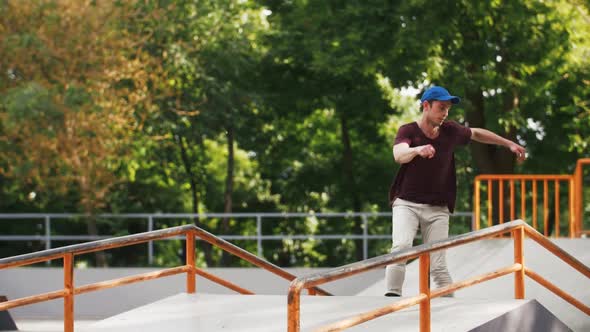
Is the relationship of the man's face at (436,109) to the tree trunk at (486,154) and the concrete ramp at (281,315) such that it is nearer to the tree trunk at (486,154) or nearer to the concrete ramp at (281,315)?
the concrete ramp at (281,315)

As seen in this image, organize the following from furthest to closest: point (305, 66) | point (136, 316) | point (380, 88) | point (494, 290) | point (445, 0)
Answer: point (380, 88) → point (305, 66) → point (445, 0) → point (494, 290) → point (136, 316)

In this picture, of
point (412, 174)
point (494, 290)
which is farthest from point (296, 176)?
point (412, 174)

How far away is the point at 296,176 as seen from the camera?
32094mm

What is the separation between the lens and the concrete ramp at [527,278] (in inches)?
368

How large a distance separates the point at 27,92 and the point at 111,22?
8.55ft

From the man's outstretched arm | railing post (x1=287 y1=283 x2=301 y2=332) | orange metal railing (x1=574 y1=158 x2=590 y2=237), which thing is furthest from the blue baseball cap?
orange metal railing (x1=574 y1=158 x2=590 y2=237)

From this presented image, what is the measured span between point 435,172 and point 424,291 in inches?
59.0

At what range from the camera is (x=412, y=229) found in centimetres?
745

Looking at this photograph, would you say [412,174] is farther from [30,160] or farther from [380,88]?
[380,88]

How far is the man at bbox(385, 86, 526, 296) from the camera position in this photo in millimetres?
7215

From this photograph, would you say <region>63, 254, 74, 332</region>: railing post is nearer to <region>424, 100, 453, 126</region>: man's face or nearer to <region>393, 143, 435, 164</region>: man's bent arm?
<region>393, 143, 435, 164</region>: man's bent arm

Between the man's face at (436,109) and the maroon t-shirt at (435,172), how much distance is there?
128mm

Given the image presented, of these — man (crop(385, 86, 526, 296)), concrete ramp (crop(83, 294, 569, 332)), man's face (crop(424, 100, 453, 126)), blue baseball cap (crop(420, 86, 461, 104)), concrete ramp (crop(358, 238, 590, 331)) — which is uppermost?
blue baseball cap (crop(420, 86, 461, 104))

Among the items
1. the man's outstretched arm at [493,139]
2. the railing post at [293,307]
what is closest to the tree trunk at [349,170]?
the man's outstretched arm at [493,139]
